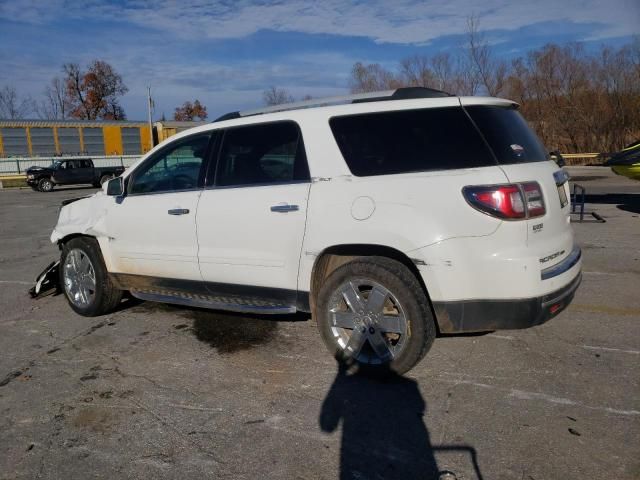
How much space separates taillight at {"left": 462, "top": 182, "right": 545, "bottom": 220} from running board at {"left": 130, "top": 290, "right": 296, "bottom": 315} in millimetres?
1604

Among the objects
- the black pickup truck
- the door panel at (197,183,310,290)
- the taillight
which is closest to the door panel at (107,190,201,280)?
the door panel at (197,183,310,290)

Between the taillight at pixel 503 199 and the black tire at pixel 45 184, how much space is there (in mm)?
26447

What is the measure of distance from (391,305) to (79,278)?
3346mm

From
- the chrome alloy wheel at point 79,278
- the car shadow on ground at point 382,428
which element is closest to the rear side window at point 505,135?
the car shadow on ground at point 382,428

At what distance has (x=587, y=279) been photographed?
5.99m

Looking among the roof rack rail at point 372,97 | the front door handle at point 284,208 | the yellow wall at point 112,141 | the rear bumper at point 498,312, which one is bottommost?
the rear bumper at point 498,312

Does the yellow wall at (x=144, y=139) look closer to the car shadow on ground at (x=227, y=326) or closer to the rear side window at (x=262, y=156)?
the car shadow on ground at (x=227, y=326)

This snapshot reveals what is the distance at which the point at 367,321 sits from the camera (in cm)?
367

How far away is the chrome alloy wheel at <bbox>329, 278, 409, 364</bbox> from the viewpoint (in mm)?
3574

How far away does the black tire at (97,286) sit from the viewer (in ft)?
16.8

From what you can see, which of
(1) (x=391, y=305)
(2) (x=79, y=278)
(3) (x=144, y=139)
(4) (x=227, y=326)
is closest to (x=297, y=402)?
(1) (x=391, y=305)

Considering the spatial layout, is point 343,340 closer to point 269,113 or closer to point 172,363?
point 172,363

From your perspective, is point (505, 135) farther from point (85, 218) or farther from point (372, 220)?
point (85, 218)

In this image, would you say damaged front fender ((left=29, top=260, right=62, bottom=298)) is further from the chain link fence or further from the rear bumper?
the chain link fence
